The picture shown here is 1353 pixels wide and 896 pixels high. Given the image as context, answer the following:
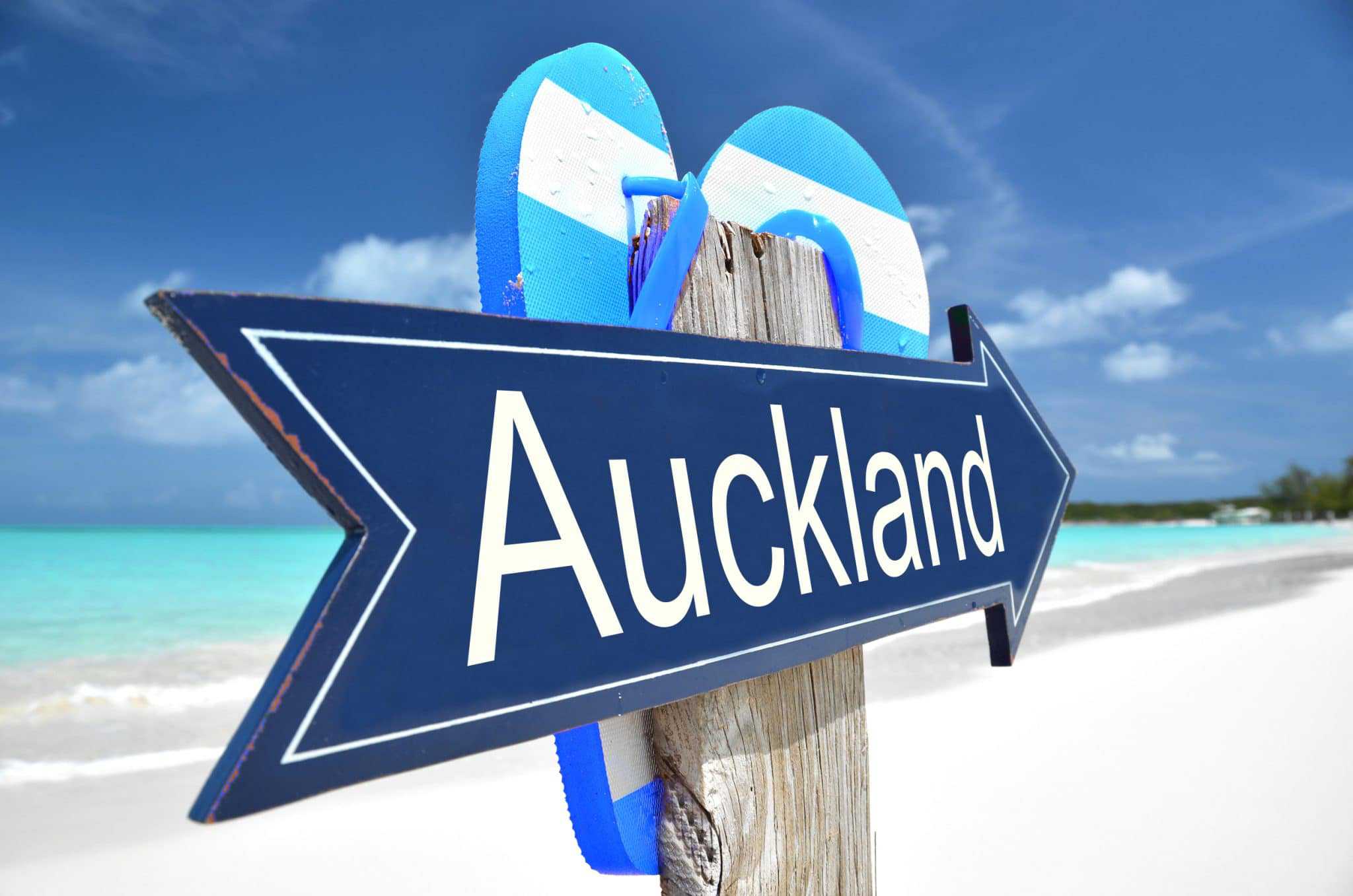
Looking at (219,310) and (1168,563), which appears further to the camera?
(1168,563)

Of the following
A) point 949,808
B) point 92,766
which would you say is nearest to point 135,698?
point 92,766

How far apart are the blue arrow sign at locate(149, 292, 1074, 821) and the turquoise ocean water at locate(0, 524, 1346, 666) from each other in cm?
672

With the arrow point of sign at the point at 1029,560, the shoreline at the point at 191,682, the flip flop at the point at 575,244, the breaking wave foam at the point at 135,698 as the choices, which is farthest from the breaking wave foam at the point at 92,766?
the arrow point of sign at the point at 1029,560

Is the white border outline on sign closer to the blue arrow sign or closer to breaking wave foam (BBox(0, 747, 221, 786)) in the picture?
the blue arrow sign

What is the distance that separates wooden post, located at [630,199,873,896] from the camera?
1.06 m

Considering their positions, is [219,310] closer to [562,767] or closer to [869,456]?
[562,767]

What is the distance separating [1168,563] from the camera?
70.7 feet

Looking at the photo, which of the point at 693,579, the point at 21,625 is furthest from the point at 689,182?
the point at 21,625

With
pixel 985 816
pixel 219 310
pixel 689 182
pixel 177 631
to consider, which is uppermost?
pixel 689 182

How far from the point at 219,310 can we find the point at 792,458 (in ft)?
2.39

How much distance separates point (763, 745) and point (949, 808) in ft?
10.5

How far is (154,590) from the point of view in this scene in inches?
625

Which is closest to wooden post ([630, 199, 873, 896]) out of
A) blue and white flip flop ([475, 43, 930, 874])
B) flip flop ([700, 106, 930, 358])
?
blue and white flip flop ([475, 43, 930, 874])

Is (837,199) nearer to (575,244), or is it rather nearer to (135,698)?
(575,244)
